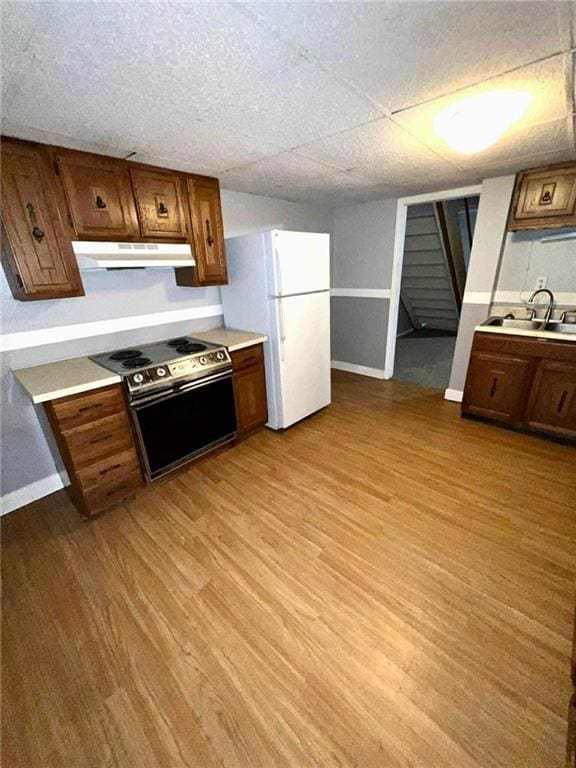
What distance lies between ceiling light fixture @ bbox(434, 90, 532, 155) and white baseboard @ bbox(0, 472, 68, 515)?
10.5ft

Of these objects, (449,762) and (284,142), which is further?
(284,142)

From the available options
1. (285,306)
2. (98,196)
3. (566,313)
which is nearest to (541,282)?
(566,313)

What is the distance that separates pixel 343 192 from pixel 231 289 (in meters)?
1.60

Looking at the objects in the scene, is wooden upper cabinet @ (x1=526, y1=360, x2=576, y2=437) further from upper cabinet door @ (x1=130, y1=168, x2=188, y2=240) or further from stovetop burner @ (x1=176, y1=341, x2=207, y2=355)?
upper cabinet door @ (x1=130, y1=168, x2=188, y2=240)

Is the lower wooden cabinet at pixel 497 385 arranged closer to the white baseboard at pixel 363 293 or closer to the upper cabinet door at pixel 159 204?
the white baseboard at pixel 363 293

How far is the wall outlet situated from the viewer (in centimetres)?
284

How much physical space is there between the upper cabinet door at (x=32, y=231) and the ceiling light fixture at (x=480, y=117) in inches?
86.0

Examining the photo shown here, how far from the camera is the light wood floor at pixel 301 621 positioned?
1.07 m

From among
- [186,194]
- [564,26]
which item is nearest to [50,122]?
[186,194]

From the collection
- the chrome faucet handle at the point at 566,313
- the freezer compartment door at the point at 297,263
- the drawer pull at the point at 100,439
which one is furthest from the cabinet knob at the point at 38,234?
the chrome faucet handle at the point at 566,313

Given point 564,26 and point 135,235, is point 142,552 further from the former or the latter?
point 564,26

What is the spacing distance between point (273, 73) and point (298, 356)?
1.97 metres

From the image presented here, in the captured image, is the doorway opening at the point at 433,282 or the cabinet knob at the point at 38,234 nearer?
Answer: the cabinet knob at the point at 38,234

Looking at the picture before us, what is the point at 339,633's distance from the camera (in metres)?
1.37
